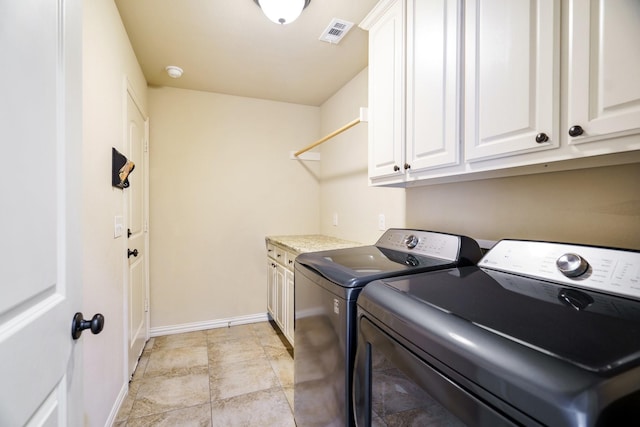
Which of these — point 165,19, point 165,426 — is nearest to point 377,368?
point 165,426

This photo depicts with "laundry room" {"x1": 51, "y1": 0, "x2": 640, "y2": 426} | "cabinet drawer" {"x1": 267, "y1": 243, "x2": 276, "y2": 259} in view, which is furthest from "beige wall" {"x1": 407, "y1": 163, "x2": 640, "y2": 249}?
"cabinet drawer" {"x1": 267, "y1": 243, "x2": 276, "y2": 259}

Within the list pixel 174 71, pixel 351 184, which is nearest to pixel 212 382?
pixel 351 184

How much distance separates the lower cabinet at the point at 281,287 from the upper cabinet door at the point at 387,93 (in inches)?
40.6

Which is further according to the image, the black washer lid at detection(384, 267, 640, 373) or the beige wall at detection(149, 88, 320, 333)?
the beige wall at detection(149, 88, 320, 333)

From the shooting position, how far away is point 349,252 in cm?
157

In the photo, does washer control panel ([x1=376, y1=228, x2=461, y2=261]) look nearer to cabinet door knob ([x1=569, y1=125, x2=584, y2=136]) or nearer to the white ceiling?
cabinet door knob ([x1=569, y1=125, x2=584, y2=136])

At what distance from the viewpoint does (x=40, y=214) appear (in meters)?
0.57

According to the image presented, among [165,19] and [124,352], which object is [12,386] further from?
[165,19]

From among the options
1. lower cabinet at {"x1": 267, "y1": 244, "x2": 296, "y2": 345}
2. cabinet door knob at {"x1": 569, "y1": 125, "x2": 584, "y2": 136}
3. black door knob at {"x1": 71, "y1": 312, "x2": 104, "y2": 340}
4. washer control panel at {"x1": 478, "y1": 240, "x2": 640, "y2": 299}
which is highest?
cabinet door knob at {"x1": 569, "y1": 125, "x2": 584, "y2": 136}

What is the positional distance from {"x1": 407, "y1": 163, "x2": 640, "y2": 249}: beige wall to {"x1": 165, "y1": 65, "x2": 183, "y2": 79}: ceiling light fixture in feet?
7.56

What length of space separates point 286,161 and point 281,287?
1454 mm

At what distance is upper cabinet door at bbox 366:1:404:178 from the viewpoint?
149 centimetres

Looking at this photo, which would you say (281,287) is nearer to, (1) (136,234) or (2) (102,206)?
(1) (136,234)

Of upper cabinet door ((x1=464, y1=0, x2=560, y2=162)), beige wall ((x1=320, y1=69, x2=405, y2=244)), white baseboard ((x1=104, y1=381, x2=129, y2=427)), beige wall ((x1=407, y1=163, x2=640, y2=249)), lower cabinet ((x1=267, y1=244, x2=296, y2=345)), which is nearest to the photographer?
upper cabinet door ((x1=464, y1=0, x2=560, y2=162))
